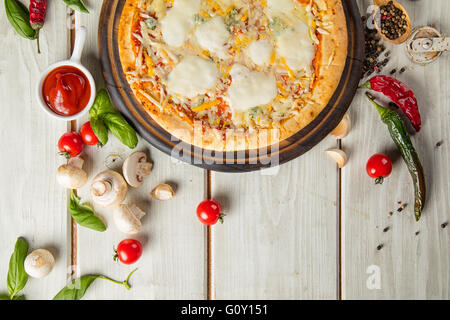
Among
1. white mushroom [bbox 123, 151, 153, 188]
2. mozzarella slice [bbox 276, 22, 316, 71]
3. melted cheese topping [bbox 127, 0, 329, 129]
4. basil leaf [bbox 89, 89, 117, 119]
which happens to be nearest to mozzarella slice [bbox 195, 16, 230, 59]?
melted cheese topping [bbox 127, 0, 329, 129]

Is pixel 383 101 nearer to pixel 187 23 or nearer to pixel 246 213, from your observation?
pixel 246 213

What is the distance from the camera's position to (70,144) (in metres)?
1.80

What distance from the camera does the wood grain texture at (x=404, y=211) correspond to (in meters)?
1.91

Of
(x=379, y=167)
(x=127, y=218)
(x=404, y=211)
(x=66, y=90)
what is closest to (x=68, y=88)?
(x=66, y=90)

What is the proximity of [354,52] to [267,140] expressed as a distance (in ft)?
1.79

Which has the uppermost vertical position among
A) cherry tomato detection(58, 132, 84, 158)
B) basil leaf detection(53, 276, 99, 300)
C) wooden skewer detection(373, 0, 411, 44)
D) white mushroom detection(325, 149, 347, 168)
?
wooden skewer detection(373, 0, 411, 44)

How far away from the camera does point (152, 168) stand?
1.89 m

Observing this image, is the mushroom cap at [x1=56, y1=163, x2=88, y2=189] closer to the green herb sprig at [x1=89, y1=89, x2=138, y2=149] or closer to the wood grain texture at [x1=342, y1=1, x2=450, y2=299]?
the green herb sprig at [x1=89, y1=89, x2=138, y2=149]

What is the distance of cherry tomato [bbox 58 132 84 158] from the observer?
180 centimetres

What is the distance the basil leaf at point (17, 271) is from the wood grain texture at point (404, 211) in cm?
151

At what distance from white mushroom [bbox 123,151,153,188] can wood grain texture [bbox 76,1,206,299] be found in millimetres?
41

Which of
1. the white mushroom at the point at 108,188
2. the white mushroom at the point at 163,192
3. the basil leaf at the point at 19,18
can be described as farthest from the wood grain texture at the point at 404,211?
the basil leaf at the point at 19,18

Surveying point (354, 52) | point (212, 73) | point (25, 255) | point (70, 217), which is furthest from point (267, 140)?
point (25, 255)

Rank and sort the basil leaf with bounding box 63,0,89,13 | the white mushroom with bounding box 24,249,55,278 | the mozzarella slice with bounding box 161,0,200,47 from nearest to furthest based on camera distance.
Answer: the mozzarella slice with bounding box 161,0,200,47
the basil leaf with bounding box 63,0,89,13
the white mushroom with bounding box 24,249,55,278
